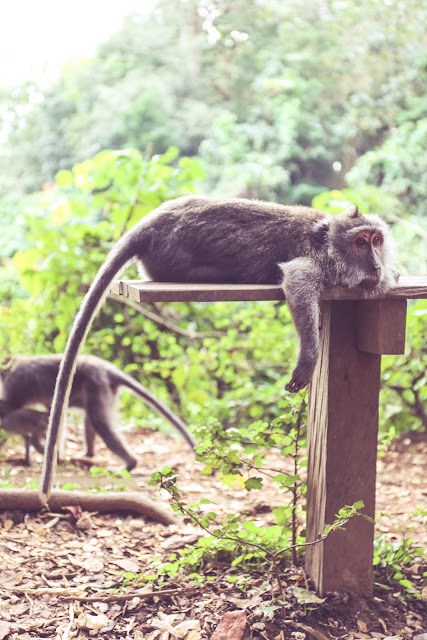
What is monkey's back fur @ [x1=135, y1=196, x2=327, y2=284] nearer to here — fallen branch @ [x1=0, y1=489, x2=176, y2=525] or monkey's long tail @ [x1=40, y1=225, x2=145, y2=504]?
monkey's long tail @ [x1=40, y1=225, x2=145, y2=504]

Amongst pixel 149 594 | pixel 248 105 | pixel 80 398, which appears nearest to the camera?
pixel 149 594

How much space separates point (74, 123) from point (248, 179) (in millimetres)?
2521

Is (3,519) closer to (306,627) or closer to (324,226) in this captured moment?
(306,627)

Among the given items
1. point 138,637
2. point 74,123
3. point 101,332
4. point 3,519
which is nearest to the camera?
point 138,637

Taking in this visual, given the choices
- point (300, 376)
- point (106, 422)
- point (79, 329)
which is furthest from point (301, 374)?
point (106, 422)

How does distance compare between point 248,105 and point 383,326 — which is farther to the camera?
point 248,105

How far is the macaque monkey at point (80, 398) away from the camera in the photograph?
3953 millimetres

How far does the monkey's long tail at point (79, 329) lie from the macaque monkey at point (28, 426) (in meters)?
1.60

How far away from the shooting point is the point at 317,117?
9062mm

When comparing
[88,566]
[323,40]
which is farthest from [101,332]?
[323,40]

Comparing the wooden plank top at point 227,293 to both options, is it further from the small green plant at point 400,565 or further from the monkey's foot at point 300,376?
the small green plant at point 400,565

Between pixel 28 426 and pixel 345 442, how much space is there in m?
2.33

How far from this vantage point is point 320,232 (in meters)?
2.37

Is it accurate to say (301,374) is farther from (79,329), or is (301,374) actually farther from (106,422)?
(106,422)
